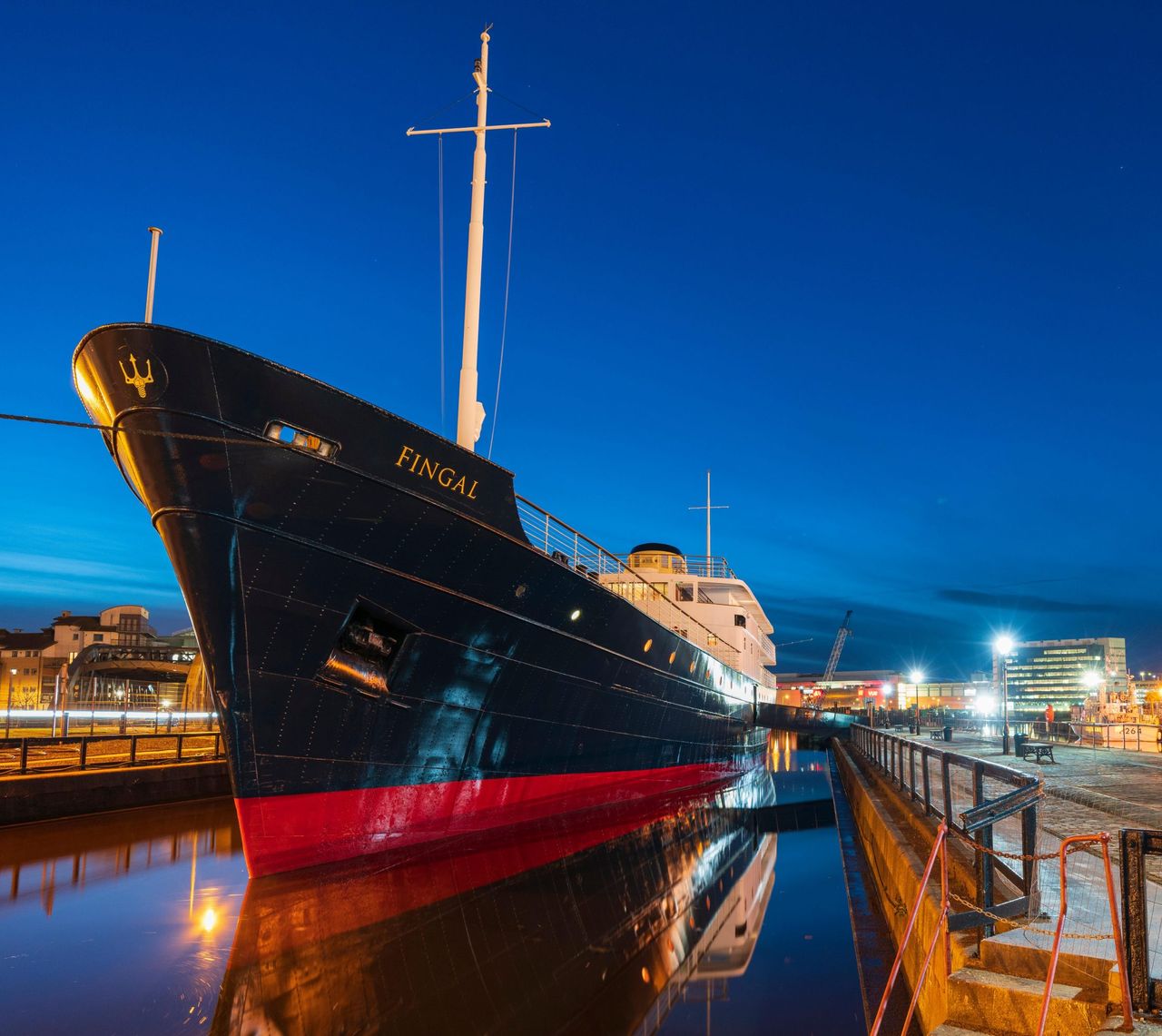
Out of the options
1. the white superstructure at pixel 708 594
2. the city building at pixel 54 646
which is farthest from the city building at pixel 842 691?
the city building at pixel 54 646

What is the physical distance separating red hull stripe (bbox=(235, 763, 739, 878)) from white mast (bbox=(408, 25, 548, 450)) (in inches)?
197

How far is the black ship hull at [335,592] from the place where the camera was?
8.48 meters

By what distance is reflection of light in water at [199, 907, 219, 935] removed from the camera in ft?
24.8

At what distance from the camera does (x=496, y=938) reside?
748cm

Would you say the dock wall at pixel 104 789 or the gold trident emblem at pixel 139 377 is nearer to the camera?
the gold trident emblem at pixel 139 377

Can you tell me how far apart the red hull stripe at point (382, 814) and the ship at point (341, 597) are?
2cm

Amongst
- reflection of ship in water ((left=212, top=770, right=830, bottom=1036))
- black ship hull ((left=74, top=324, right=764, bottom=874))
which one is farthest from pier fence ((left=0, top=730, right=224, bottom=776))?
reflection of ship in water ((left=212, top=770, right=830, bottom=1036))

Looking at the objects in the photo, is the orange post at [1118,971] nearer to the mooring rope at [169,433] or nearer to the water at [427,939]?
the water at [427,939]

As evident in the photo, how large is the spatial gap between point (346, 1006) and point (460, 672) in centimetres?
494

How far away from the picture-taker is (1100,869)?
21.0 feet

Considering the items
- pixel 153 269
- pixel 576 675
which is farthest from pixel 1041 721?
pixel 153 269

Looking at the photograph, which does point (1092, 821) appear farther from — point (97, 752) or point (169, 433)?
point (97, 752)

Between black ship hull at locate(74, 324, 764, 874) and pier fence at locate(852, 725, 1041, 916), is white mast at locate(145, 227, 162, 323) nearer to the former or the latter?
black ship hull at locate(74, 324, 764, 874)

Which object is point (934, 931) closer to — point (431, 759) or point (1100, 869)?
point (1100, 869)
